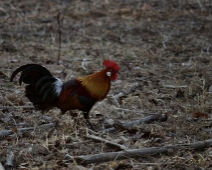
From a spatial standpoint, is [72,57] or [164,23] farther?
[164,23]

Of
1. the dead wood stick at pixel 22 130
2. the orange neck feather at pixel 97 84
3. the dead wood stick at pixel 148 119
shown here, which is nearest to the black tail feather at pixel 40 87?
the dead wood stick at pixel 22 130

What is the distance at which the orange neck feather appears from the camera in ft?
15.7

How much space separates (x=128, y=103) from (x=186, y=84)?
1.08 metres

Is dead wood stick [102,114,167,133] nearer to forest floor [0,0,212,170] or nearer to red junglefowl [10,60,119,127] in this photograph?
forest floor [0,0,212,170]

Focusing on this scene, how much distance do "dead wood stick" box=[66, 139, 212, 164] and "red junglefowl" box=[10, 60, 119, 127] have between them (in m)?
0.82

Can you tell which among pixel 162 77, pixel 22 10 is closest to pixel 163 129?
pixel 162 77

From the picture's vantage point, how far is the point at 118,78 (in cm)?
702

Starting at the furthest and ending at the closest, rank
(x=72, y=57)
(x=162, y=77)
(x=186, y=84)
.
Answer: (x=72, y=57) → (x=162, y=77) → (x=186, y=84)

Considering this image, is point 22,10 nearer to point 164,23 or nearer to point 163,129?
point 164,23

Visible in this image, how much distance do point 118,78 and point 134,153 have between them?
2.96 m

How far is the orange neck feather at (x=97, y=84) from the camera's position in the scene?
4.79 meters

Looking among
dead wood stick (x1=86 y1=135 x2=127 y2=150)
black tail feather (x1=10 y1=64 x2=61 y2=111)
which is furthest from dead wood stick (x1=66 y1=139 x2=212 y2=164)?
black tail feather (x1=10 y1=64 x2=61 y2=111)

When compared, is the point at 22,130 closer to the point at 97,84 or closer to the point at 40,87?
the point at 40,87

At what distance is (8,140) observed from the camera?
15.2 ft
